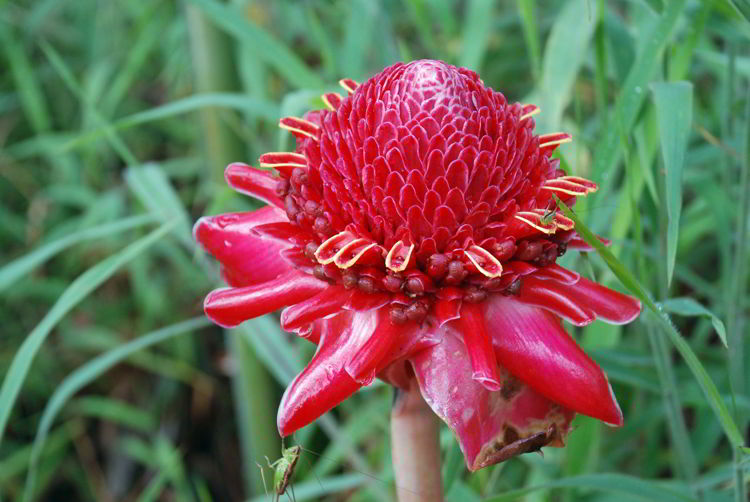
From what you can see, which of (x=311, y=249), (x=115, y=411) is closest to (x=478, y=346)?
(x=311, y=249)

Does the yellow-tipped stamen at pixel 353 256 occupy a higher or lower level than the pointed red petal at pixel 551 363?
higher

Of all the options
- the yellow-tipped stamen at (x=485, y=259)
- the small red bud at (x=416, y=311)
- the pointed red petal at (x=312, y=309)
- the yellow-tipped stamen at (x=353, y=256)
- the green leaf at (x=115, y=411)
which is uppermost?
the yellow-tipped stamen at (x=353, y=256)

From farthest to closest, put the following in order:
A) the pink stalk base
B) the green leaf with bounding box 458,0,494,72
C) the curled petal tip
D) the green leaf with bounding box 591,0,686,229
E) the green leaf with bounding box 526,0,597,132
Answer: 1. the green leaf with bounding box 458,0,494,72
2. the green leaf with bounding box 526,0,597,132
3. the green leaf with bounding box 591,0,686,229
4. the pink stalk base
5. the curled petal tip

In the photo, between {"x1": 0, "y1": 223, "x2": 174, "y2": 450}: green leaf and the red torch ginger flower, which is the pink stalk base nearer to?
the red torch ginger flower

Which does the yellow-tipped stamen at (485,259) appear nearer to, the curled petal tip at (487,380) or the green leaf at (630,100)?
the curled petal tip at (487,380)

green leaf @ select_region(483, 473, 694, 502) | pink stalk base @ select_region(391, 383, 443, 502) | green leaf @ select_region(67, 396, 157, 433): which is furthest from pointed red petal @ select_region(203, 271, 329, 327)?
green leaf @ select_region(67, 396, 157, 433)

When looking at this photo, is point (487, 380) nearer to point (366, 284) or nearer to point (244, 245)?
point (366, 284)

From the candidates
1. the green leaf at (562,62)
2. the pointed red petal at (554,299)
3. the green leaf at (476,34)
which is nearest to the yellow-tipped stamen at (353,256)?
the pointed red petal at (554,299)
